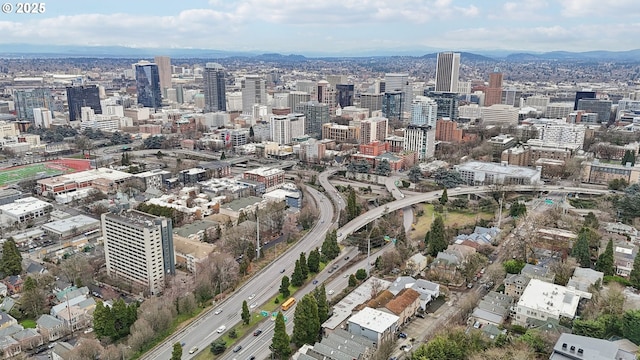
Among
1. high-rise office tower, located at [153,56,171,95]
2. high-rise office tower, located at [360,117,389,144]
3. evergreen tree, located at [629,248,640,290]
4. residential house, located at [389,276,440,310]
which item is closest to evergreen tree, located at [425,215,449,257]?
residential house, located at [389,276,440,310]

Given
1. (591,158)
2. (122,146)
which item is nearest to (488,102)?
(591,158)

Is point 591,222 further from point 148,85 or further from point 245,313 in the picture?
point 148,85

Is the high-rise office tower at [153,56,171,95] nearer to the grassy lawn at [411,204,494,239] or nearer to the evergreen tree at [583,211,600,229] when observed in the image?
the grassy lawn at [411,204,494,239]

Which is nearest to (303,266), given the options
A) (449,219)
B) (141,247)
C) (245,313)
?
(245,313)

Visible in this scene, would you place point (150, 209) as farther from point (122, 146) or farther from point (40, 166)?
point (122, 146)

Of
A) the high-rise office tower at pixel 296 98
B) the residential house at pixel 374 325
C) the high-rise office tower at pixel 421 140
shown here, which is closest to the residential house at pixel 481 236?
the residential house at pixel 374 325

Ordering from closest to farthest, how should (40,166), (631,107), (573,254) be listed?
(573,254) → (40,166) → (631,107)
